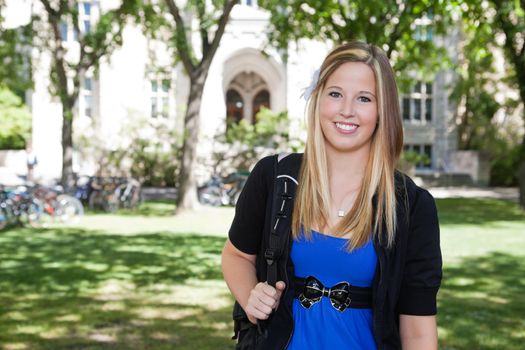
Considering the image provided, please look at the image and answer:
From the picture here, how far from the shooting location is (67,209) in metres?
16.1

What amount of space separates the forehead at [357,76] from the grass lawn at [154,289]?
12.9ft

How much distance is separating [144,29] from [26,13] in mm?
15979

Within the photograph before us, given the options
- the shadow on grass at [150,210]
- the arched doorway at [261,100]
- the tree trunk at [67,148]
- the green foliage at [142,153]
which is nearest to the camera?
the shadow on grass at [150,210]

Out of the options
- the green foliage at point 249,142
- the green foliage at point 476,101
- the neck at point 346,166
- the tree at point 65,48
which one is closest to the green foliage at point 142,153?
the green foliage at point 249,142

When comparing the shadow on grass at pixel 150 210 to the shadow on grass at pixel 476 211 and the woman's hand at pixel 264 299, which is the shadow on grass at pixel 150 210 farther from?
the woman's hand at pixel 264 299

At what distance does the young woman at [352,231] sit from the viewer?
6.59ft

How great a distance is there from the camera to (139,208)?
20812mm

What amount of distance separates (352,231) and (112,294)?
6.30 m

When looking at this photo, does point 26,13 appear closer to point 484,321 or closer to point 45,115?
point 45,115

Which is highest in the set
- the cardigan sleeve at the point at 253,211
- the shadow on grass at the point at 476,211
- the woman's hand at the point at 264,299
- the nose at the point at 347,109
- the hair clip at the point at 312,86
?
the hair clip at the point at 312,86

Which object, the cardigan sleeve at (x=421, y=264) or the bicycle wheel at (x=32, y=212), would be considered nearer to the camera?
the cardigan sleeve at (x=421, y=264)

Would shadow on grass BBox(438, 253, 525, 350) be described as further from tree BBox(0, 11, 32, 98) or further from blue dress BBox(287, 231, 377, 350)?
tree BBox(0, 11, 32, 98)

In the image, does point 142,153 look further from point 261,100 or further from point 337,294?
point 337,294

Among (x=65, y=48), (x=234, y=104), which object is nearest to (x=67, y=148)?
(x=65, y=48)
